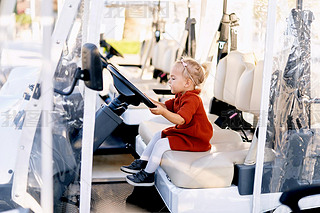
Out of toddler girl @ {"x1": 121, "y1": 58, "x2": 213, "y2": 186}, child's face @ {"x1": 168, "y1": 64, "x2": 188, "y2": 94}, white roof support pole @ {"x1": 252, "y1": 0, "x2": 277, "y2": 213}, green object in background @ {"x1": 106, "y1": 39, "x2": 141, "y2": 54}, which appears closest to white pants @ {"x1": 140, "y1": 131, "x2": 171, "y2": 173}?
toddler girl @ {"x1": 121, "y1": 58, "x2": 213, "y2": 186}

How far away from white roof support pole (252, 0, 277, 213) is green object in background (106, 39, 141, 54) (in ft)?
16.7

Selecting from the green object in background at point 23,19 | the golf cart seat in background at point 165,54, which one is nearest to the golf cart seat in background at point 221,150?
the green object in background at point 23,19

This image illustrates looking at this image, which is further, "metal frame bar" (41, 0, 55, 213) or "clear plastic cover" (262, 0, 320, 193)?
"clear plastic cover" (262, 0, 320, 193)

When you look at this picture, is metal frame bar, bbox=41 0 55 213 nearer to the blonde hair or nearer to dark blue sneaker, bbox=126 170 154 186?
dark blue sneaker, bbox=126 170 154 186

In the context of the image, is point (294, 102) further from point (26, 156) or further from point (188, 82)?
point (26, 156)

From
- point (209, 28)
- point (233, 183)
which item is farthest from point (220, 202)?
point (209, 28)

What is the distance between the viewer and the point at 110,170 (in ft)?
9.96

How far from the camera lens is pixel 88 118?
68.3 inches

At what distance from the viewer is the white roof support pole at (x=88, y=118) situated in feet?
5.52

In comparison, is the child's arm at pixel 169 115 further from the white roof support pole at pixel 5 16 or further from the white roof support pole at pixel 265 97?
the white roof support pole at pixel 5 16

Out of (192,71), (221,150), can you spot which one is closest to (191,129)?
(221,150)

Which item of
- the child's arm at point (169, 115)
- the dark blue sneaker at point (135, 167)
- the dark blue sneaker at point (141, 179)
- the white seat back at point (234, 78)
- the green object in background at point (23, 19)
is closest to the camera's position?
the green object in background at point (23, 19)

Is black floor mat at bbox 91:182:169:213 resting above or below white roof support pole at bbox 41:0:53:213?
below

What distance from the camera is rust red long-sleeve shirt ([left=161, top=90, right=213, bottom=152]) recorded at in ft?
7.78
